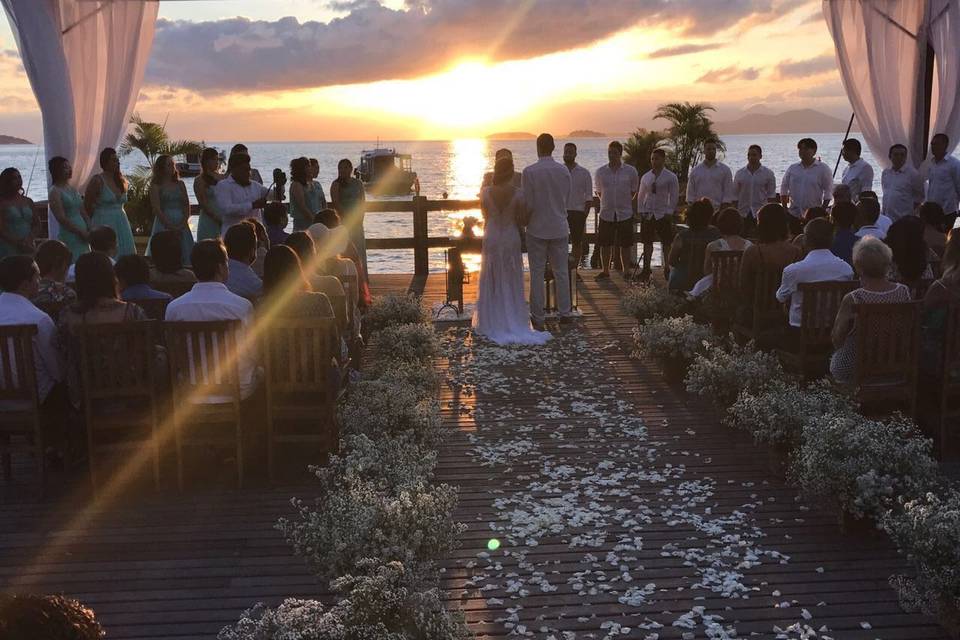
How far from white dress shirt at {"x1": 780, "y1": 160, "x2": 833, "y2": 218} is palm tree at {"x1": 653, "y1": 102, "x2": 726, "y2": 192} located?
52.9 feet

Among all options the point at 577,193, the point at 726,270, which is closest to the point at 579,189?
the point at 577,193

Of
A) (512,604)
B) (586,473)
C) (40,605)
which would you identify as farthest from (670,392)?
(40,605)

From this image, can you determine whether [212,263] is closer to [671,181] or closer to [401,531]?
[401,531]

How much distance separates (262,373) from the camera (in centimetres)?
523

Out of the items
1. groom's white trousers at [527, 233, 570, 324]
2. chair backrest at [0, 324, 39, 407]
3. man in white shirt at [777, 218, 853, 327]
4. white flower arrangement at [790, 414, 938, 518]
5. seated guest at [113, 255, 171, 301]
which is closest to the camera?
white flower arrangement at [790, 414, 938, 518]

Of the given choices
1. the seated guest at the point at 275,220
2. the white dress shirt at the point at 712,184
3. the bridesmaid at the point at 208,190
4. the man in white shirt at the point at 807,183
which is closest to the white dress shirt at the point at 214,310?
the seated guest at the point at 275,220

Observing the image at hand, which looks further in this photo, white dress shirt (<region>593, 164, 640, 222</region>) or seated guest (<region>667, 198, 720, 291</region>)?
white dress shirt (<region>593, 164, 640, 222</region>)

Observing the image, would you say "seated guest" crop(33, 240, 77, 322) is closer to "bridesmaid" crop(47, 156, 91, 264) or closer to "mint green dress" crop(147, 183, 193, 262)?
"bridesmaid" crop(47, 156, 91, 264)

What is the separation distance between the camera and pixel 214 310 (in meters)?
5.01

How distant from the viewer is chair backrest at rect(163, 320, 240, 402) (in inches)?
188

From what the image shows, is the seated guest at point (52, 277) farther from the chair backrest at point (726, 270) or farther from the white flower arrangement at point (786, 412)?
the chair backrest at point (726, 270)

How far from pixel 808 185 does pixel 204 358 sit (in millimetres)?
7804

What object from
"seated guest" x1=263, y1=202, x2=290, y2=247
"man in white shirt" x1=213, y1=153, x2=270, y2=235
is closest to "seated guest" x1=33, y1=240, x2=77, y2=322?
"seated guest" x1=263, y1=202, x2=290, y2=247

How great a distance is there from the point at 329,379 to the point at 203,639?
1.86 meters
